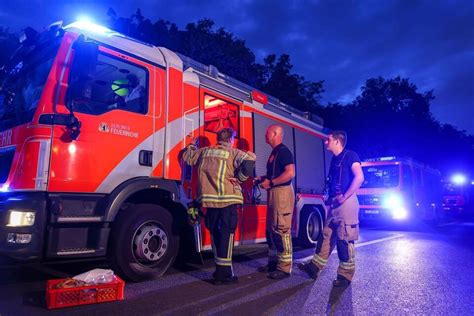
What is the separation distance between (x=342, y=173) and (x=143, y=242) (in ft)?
8.03

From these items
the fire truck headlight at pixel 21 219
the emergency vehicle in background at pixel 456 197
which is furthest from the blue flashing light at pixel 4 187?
the emergency vehicle in background at pixel 456 197

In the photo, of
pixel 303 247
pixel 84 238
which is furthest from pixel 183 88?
pixel 303 247

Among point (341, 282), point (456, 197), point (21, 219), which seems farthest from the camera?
point (456, 197)

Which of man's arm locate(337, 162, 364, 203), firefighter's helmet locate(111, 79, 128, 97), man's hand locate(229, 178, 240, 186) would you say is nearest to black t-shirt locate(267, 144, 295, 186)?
man's hand locate(229, 178, 240, 186)

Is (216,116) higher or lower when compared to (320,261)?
higher

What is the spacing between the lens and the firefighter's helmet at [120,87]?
178 inches

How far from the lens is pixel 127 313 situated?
335 centimetres

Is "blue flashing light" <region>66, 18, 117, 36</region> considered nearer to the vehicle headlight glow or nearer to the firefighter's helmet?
the firefighter's helmet

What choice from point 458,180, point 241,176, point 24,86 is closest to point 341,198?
point 241,176

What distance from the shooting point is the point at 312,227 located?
26.0 ft

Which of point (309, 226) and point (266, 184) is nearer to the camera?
point (266, 184)

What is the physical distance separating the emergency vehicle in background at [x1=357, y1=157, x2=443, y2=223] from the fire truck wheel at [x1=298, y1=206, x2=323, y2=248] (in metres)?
7.53

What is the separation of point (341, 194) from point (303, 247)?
3.39m

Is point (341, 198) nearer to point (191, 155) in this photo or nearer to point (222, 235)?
point (222, 235)
